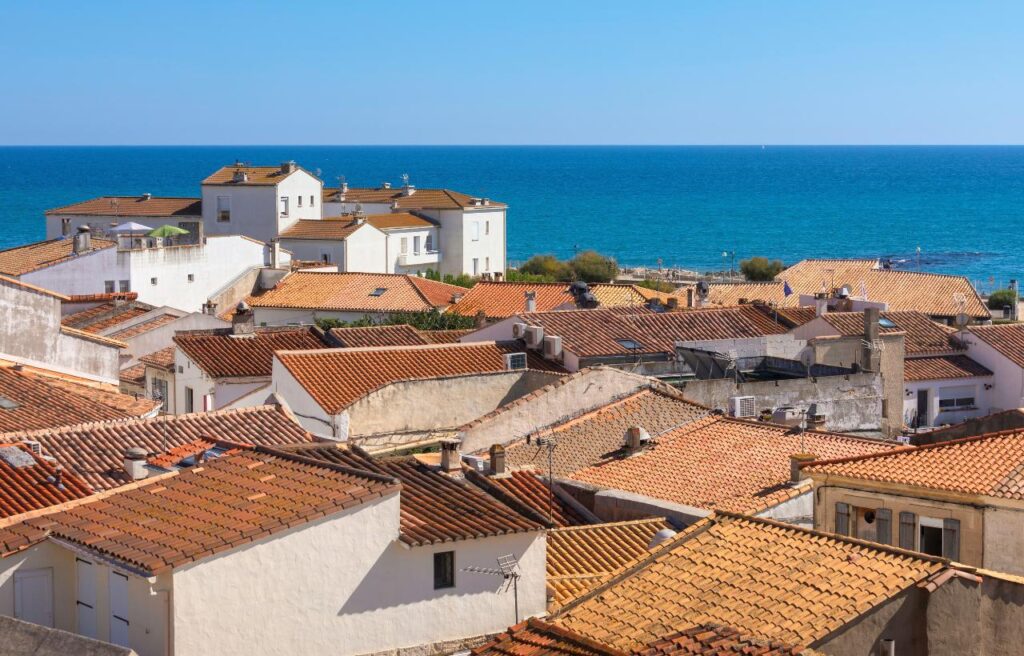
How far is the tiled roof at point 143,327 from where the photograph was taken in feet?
132

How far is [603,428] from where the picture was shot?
26656 mm

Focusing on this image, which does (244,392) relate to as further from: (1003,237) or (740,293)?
(1003,237)

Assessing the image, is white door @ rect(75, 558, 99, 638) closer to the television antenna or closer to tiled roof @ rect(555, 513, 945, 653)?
the television antenna

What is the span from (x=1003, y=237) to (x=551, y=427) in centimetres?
14823

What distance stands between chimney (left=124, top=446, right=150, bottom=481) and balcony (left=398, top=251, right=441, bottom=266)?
57.2 meters

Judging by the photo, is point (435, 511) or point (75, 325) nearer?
point (435, 511)

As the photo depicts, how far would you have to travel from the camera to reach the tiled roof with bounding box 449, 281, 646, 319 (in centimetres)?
5162

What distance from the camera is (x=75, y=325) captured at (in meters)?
41.8

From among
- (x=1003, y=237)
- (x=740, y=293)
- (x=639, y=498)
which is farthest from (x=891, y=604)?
(x=1003, y=237)

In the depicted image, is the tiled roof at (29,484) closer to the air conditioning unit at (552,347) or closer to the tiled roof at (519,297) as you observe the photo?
the air conditioning unit at (552,347)

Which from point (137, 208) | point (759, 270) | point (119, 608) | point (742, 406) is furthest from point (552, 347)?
point (759, 270)

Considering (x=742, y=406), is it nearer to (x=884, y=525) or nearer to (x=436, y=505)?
(x=884, y=525)

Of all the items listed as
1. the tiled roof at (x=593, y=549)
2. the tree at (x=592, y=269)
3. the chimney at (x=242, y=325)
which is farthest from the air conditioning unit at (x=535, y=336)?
the tree at (x=592, y=269)

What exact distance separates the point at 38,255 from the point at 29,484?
1520 inches
